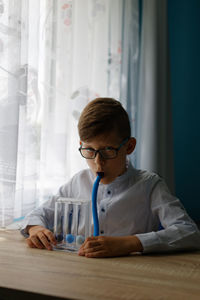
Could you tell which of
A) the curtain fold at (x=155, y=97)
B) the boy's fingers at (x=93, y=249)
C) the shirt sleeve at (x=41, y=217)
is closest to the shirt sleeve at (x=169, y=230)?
the boy's fingers at (x=93, y=249)

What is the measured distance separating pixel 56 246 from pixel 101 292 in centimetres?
36

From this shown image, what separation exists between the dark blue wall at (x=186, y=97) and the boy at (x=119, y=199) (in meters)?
1.43

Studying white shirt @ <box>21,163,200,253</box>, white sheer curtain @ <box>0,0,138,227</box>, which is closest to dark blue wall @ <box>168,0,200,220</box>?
white sheer curtain @ <box>0,0,138,227</box>

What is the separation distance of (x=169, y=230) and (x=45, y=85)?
0.83 m

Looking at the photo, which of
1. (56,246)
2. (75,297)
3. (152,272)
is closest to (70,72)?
(56,246)

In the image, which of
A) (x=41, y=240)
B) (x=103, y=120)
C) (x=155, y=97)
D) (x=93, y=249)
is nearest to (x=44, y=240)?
(x=41, y=240)

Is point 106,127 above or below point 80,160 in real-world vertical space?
above

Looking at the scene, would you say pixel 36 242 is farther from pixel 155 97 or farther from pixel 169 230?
pixel 155 97

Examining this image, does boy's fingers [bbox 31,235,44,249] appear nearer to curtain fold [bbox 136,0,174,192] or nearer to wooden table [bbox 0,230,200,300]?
wooden table [bbox 0,230,200,300]

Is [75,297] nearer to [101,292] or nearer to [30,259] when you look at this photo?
[101,292]

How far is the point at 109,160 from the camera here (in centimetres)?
102

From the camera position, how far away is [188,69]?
2.51 metres

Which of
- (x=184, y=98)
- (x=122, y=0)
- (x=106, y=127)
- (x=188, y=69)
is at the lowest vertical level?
(x=106, y=127)

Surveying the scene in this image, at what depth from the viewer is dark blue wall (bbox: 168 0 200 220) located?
249cm
